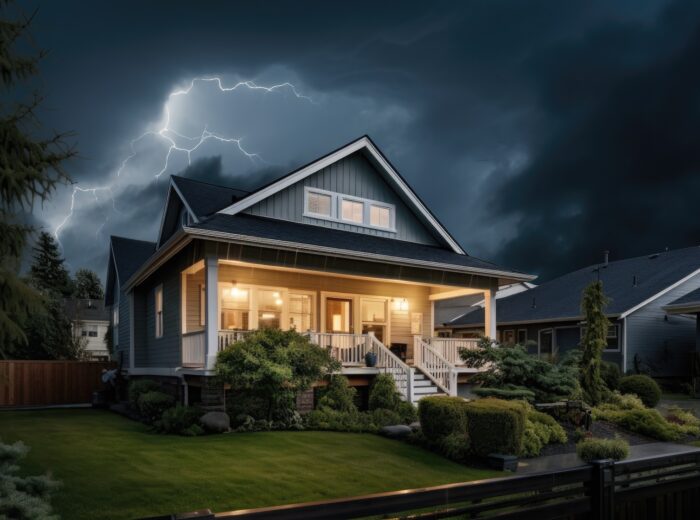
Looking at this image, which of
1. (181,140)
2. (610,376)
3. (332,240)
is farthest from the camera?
(181,140)

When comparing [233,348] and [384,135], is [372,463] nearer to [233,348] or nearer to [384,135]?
[233,348]

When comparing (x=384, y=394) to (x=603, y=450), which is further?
(x=384, y=394)

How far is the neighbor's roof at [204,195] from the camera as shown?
55.6 ft

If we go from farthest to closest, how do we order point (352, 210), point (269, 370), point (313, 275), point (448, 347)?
point (352, 210) → point (313, 275) → point (448, 347) → point (269, 370)

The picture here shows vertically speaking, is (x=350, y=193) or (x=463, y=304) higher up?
(x=350, y=193)

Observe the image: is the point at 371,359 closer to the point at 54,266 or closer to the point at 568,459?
the point at 568,459

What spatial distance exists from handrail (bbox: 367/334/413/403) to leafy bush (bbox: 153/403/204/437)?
511cm

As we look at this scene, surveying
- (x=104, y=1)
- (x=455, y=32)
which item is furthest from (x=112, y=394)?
(x=455, y=32)

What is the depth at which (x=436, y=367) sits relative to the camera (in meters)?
A: 15.8

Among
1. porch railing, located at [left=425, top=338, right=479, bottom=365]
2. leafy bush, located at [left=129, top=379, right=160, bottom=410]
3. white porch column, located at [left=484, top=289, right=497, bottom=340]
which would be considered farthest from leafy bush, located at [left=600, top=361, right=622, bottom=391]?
leafy bush, located at [left=129, top=379, right=160, bottom=410]

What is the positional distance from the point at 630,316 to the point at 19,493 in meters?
25.8

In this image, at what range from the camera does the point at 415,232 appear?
1984cm

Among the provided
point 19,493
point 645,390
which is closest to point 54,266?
point 645,390

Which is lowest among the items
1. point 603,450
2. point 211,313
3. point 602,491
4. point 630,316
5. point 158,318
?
point 603,450
